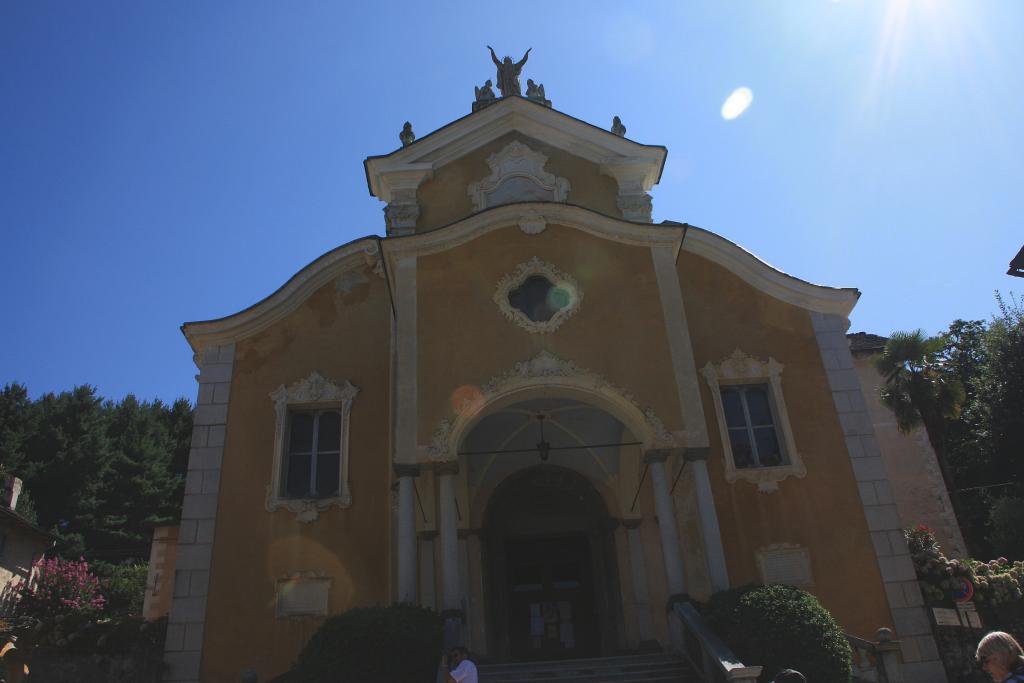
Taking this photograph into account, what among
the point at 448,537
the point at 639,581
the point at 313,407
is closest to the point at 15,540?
the point at 313,407

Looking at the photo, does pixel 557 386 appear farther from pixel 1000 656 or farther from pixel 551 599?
pixel 1000 656

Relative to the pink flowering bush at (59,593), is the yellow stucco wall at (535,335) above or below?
above

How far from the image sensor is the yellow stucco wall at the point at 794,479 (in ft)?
41.5

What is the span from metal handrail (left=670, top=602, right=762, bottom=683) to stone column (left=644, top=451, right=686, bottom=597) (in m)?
0.41

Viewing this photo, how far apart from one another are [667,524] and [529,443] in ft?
15.2

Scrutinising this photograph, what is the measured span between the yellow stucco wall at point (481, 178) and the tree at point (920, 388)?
10.4 m

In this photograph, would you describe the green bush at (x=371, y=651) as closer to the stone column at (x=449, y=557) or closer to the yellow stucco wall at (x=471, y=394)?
the stone column at (x=449, y=557)

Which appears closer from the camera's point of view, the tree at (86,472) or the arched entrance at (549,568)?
the arched entrance at (549,568)

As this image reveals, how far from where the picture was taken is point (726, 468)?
13.4m

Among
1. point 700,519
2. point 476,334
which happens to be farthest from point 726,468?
point 476,334

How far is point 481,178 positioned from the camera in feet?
56.1

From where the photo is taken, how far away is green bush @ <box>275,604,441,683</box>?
9180 millimetres

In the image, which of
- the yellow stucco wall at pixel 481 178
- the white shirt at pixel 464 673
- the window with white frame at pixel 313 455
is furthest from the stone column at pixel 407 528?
the yellow stucco wall at pixel 481 178

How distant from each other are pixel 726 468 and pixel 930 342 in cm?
1138
